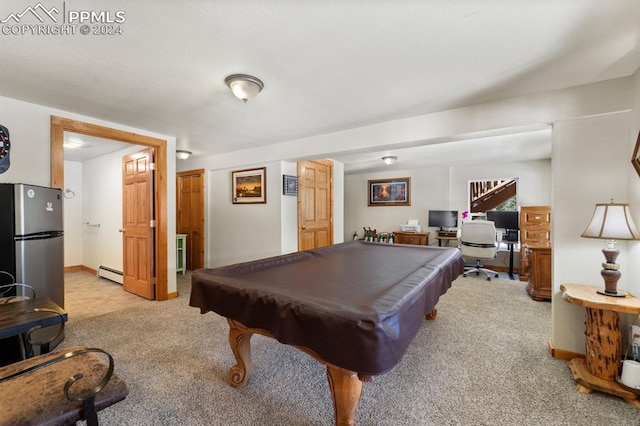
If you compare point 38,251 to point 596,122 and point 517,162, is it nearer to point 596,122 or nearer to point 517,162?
point 596,122

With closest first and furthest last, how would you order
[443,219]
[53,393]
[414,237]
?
[53,393] < [443,219] < [414,237]

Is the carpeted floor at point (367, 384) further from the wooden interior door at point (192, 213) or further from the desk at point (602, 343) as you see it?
the wooden interior door at point (192, 213)

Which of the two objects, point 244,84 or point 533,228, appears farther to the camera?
point 533,228

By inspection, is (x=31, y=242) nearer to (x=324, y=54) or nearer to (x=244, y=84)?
(x=244, y=84)

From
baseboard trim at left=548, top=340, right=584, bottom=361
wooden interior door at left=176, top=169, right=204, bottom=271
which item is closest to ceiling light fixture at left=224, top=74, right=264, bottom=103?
baseboard trim at left=548, top=340, right=584, bottom=361

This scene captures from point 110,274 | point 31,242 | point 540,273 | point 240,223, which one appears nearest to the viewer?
point 31,242

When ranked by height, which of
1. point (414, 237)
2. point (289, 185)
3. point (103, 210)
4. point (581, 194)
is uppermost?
point (289, 185)

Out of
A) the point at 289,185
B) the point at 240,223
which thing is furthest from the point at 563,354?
the point at 240,223

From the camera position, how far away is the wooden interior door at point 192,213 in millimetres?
5273

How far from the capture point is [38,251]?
89.6 inches

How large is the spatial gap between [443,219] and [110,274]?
639 centimetres

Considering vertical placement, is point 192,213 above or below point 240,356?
above

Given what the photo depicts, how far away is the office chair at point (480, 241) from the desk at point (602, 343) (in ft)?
9.29

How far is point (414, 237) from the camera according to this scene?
5.84m
